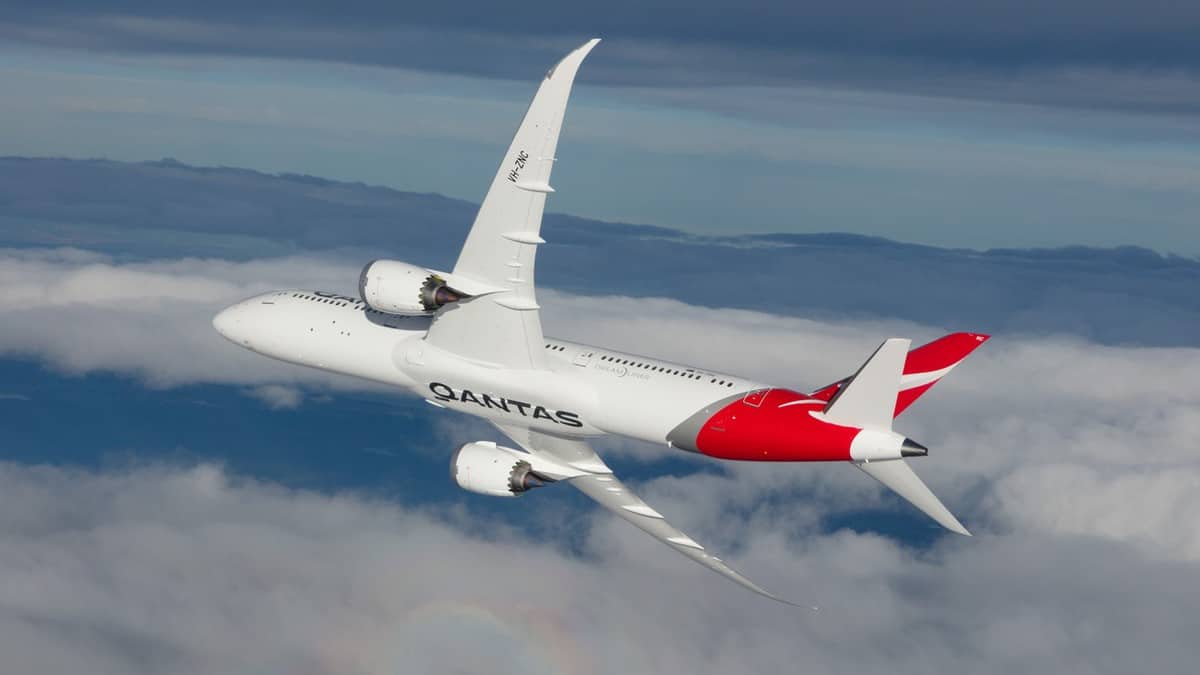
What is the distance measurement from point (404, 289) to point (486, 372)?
18.4 ft

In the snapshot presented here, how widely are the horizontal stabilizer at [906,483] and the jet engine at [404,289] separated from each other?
19.6 m

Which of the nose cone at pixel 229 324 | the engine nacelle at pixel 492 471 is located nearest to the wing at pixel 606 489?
the engine nacelle at pixel 492 471

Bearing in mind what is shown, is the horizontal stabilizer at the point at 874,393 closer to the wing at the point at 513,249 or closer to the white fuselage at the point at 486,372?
the white fuselage at the point at 486,372

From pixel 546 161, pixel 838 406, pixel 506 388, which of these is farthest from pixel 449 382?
pixel 838 406

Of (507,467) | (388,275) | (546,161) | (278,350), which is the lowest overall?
(507,467)

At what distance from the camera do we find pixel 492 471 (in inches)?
2456

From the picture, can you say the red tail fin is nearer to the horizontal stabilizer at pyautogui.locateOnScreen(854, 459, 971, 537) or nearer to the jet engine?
the horizontal stabilizer at pyautogui.locateOnScreen(854, 459, 971, 537)

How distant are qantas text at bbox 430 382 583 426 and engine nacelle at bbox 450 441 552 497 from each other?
3538 mm

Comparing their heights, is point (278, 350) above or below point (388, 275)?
below

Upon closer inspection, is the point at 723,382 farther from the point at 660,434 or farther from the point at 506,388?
the point at 506,388

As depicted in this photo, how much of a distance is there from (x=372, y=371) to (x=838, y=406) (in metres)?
23.6

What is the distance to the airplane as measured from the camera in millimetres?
51781

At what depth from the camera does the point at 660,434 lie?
2181 inches

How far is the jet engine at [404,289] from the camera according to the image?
185ft
